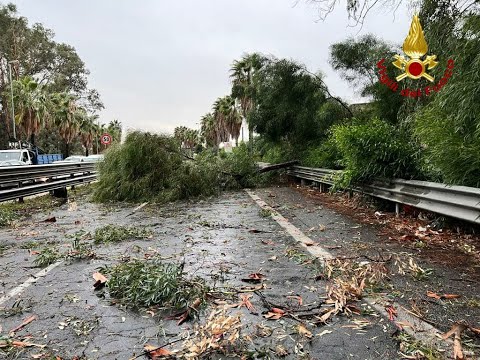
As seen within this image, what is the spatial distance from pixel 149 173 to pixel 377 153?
746cm

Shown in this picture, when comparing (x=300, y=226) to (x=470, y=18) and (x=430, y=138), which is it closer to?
(x=430, y=138)

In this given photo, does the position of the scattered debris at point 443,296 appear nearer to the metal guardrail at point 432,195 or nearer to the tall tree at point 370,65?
the metal guardrail at point 432,195

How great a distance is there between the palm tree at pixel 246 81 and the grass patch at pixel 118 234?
1502 centimetres

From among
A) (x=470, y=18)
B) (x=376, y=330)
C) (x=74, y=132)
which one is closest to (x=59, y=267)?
(x=376, y=330)

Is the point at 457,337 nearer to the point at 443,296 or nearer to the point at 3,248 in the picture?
the point at 443,296

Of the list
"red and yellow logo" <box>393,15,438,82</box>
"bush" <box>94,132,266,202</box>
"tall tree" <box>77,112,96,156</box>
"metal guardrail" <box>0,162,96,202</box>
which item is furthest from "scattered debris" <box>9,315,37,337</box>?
"tall tree" <box>77,112,96,156</box>

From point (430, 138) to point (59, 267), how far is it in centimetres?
622

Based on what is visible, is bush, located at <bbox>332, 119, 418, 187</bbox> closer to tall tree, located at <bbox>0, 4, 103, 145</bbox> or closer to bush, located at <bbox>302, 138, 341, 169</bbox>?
bush, located at <bbox>302, 138, 341, 169</bbox>

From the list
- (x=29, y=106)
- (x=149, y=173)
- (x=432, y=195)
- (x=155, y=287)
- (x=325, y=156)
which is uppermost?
(x=29, y=106)

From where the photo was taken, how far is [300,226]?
812 cm

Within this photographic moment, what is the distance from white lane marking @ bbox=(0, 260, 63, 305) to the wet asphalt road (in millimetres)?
81

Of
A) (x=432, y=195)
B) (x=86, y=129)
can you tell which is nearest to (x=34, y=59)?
(x=86, y=129)

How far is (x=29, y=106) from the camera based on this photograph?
44469 mm

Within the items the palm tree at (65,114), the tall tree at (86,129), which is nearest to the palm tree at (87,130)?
the tall tree at (86,129)
